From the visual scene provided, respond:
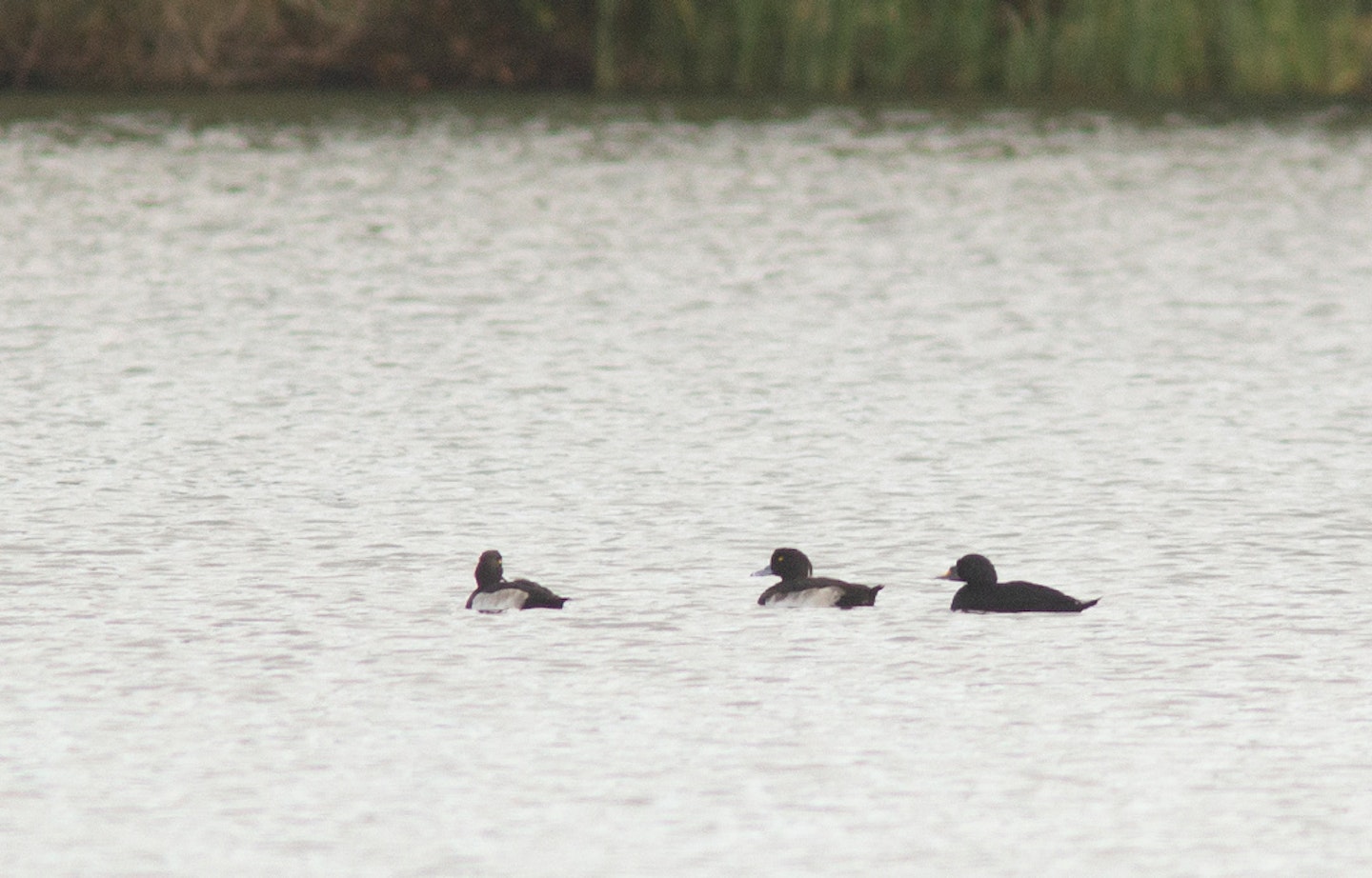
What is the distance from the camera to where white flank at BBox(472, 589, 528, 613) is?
32.8 ft

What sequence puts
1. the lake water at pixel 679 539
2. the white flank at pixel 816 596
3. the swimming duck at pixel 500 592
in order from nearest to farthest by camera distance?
the lake water at pixel 679 539, the swimming duck at pixel 500 592, the white flank at pixel 816 596

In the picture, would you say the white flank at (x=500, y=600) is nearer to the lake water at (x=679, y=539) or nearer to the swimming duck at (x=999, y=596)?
the lake water at (x=679, y=539)

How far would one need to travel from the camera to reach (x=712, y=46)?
1399 inches

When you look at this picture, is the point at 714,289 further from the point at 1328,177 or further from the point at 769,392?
the point at 1328,177

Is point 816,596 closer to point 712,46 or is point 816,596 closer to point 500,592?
point 500,592

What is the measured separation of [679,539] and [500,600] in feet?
5.58

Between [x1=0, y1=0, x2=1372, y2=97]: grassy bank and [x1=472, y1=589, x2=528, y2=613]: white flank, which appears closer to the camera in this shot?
[x1=472, y1=589, x2=528, y2=613]: white flank

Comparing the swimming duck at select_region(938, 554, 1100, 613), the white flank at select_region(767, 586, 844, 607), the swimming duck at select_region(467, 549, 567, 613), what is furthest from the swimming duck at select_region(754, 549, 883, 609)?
the swimming duck at select_region(467, 549, 567, 613)

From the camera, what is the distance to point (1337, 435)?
14.3 m

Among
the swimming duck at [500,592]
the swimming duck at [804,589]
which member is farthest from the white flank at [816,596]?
the swimming duck at [500,592]

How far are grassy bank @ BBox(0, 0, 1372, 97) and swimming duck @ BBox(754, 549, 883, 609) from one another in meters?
24.5

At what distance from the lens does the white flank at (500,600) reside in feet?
32.8

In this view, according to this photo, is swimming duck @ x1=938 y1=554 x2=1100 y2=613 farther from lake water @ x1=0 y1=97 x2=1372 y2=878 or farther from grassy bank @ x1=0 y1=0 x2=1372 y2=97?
grassy bank @ x1=0 y1=0 x2=1372 y2=97

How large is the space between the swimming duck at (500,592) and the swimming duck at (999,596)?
4.66 feet
